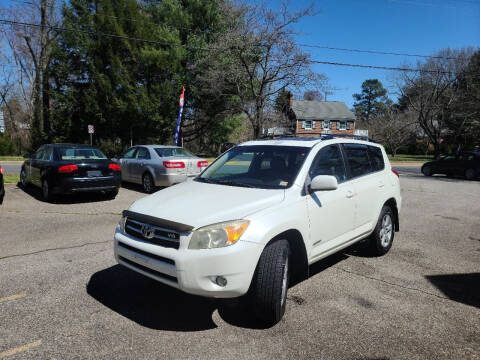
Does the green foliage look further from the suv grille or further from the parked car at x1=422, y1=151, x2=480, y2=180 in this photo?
the suv grille

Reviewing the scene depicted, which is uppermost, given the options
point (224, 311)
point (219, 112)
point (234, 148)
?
point (219, 112)

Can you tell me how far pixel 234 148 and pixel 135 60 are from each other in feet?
83.5

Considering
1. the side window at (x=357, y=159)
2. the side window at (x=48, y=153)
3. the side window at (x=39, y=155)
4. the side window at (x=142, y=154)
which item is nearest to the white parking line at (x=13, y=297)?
the side window at (x=357, y=159)

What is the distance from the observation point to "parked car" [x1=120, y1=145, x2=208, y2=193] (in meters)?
10.2

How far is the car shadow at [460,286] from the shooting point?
148 inches

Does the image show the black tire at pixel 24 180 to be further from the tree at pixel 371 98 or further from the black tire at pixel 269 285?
the tree at pixel 371 98

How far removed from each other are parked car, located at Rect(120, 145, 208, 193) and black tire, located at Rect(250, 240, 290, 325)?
755 cm

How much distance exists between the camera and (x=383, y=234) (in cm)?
509

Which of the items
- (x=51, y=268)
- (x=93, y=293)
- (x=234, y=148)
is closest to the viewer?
(x=93, y=293)

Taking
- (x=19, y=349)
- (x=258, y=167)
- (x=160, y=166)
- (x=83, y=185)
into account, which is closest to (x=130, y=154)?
(x=160, y=166)

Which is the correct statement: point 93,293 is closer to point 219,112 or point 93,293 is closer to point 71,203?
point 71,203

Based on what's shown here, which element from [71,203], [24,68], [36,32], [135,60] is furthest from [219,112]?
[24,68]

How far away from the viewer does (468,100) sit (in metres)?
33.5

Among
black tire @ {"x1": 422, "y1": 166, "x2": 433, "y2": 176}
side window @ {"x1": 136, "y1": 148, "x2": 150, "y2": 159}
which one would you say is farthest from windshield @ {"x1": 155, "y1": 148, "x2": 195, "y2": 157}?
black tire @ {"x1": 422, "y1": 166, "x2": 433, "y2": 176}
